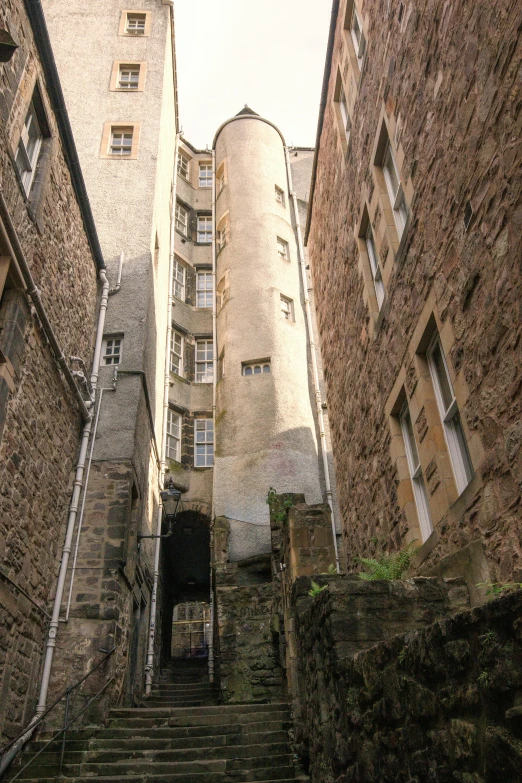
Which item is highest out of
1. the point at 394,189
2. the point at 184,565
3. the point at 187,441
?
the point at 187,441

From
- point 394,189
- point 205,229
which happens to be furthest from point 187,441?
point 394,189

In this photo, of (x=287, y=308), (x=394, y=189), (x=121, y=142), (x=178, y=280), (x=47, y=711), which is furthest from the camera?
(x=178, y=280)

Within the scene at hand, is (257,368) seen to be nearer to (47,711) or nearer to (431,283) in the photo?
(47,711)

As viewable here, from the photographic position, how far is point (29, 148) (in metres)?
9.11

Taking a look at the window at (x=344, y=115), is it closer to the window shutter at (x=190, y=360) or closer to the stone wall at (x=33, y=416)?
the stone wall at (x=33, y=416)

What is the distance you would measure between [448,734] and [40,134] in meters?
9.57

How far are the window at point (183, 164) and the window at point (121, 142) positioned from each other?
913 cm

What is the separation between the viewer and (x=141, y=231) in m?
15.6

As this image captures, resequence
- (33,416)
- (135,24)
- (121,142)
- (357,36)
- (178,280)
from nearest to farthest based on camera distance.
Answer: (33,416) < (357,36) < (121,142) < (135,24) < (178,280)

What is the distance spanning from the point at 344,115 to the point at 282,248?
10843mm

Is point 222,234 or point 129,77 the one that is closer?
point 129,77

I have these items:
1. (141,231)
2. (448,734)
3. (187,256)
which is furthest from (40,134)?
(187,256)

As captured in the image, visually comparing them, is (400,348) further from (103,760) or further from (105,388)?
(105,388)

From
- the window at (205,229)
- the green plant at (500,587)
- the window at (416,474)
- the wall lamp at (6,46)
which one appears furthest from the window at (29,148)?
the window at (205,229)
